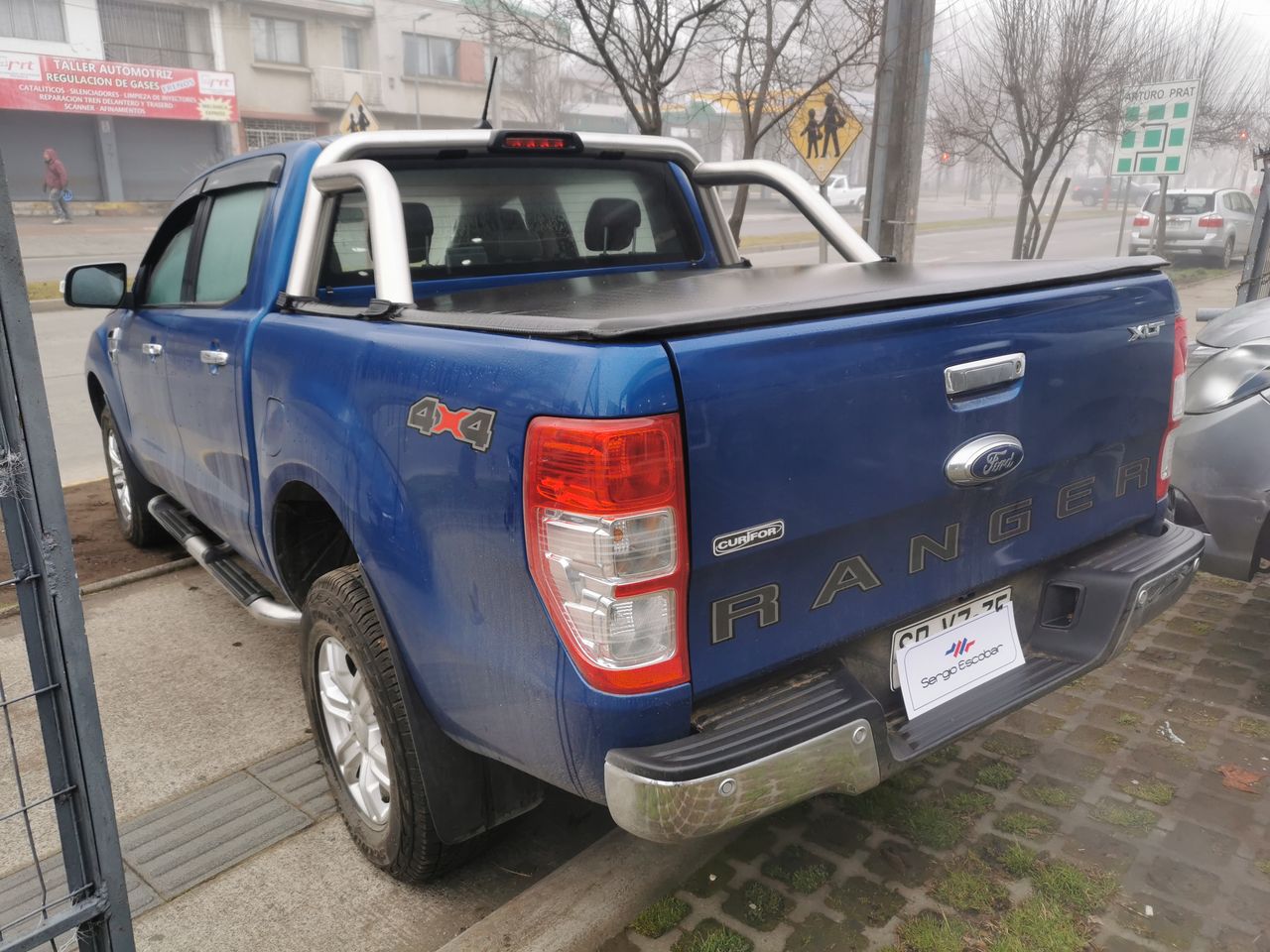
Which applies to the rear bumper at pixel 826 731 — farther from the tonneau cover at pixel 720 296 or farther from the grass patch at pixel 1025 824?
the tonneau cover at pixel 720 296

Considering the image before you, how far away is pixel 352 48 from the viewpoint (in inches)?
1642

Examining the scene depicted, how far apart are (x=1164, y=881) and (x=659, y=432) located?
193cm

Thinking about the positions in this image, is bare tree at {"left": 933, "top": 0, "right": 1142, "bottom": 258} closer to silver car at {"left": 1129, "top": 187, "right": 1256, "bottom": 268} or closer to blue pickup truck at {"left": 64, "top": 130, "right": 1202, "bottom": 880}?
silver car at {"left": 1129, "top": 187, "right": 1256, "bottom": 268}

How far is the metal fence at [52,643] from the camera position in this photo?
5.88 feet

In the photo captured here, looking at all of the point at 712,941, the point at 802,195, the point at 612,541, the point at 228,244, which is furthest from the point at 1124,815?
the point at 228,244

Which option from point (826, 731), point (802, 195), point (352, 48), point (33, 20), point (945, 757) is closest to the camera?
point (826, 731)

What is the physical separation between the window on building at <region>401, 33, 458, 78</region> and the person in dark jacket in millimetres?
16830

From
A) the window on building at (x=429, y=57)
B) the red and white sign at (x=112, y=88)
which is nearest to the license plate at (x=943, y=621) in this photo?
the red and white sign at (x=112, y=88)

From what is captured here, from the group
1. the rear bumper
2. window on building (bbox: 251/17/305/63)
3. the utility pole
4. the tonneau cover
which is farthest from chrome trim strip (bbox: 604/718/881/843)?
window on building (bbox: 251/17/305/63)

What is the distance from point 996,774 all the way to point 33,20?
40.4m

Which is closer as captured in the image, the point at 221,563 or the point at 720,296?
the point at 720,296

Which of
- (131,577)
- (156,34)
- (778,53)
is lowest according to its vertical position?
(131,577)

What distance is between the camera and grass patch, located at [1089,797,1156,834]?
288 cm

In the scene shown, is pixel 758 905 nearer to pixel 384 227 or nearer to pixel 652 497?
pixel 652 497
